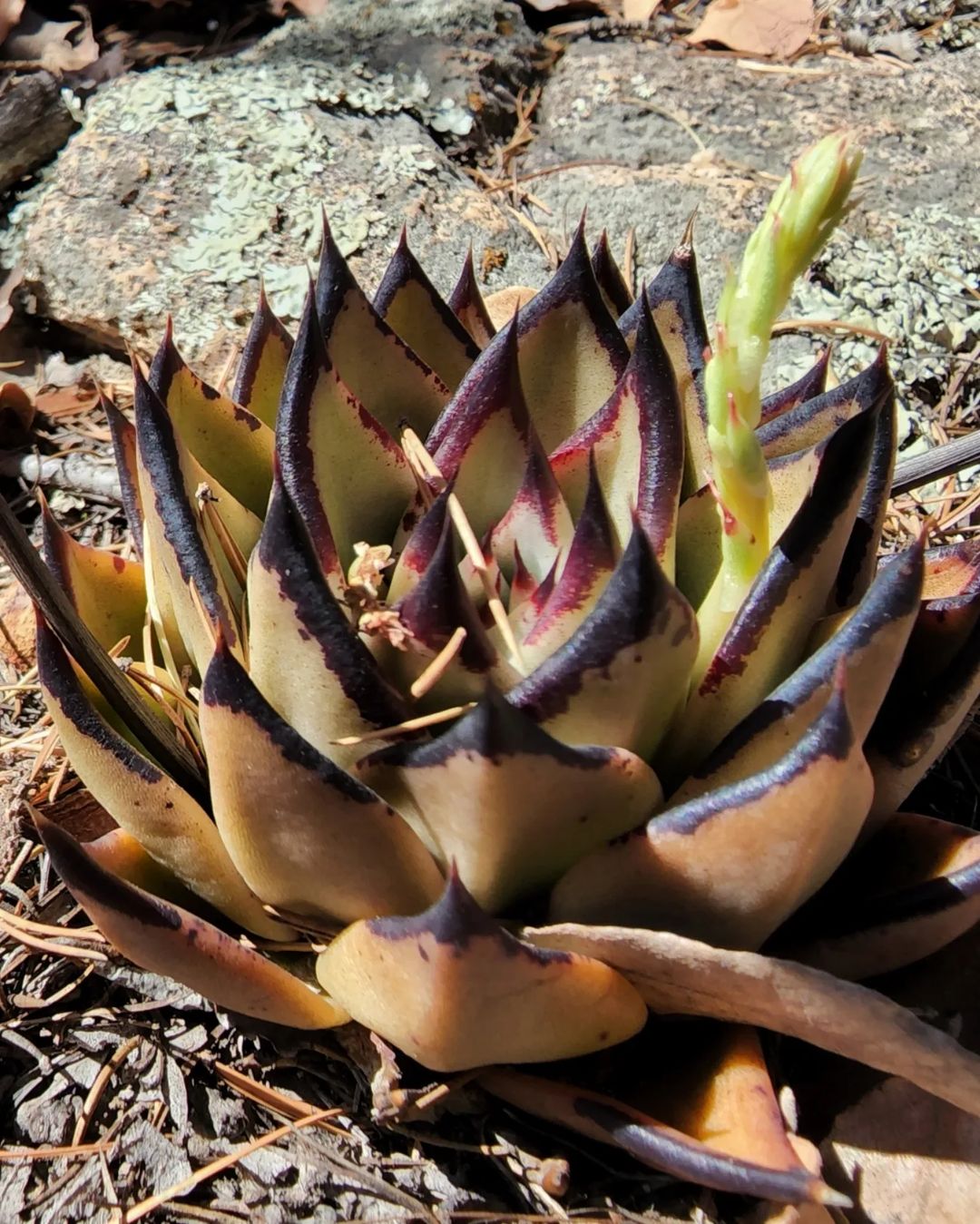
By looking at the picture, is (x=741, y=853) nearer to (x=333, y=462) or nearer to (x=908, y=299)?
(x=333, y=462)

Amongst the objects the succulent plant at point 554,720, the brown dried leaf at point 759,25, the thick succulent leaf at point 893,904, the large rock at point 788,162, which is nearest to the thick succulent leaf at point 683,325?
the succulent plant at point 554,720

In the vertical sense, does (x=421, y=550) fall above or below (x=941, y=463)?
above

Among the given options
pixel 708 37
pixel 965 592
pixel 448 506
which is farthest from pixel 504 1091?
pixel 708 37

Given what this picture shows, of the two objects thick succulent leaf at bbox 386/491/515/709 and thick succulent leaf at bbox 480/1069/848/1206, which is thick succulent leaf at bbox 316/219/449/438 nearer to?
thick succulent leaf at bbox 386/491/515/709

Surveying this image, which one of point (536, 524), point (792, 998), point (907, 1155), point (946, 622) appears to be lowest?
point (907, 1155)

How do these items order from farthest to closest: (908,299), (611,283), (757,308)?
(908,299), (611,283), (757,308)

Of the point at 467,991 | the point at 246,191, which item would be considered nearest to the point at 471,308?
the point at 467,991

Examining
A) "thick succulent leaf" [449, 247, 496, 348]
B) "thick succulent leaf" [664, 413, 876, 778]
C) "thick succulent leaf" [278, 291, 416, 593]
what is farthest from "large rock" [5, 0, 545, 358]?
"thick succulent leaf" [664, 413, 876, 778]
